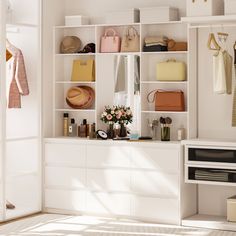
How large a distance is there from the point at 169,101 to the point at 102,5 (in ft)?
4.54

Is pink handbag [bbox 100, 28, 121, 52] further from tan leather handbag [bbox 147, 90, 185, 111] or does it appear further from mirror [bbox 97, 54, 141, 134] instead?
tan leather handbag [bbox 147, 90, 185, 111]

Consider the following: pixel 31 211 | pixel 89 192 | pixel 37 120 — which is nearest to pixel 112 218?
pixel 89 192

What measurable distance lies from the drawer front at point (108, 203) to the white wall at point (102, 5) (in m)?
1.93

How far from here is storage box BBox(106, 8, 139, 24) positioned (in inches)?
266

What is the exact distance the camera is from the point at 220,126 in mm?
6531

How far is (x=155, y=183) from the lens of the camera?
21.1 ft

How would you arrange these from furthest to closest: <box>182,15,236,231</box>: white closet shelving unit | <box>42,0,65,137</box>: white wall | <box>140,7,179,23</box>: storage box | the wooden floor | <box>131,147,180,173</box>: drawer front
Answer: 1. <box>42,0,65,137</box>: white wall
2. <box>140,7,179,23</box>: storage box
3. <box>182,15,236,231</box>: white closet shelving unit
4. <box>131,147,180,173</box>: drawer front
5. the wooden floor

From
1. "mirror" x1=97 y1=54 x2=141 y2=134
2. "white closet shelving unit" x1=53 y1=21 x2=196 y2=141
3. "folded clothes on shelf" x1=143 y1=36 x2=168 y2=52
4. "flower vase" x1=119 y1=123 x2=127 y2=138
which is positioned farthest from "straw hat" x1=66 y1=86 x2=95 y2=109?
"folded clothes on shelf" x1=143 y1=36 x2=168 y2=52

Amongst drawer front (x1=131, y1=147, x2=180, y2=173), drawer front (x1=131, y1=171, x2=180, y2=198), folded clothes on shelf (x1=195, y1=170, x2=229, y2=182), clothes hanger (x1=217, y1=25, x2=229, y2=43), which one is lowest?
drawer front (x1=131, y1=171, x2=180, y2=198)

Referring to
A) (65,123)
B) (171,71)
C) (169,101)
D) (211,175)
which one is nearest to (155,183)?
(211,175)

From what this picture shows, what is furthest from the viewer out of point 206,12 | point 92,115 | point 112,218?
point 92,115

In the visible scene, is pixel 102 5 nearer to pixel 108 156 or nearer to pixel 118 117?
pixel 118 117

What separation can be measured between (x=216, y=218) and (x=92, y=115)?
1810 mm

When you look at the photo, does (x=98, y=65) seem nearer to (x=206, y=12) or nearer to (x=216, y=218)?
(x=206, y=12)
